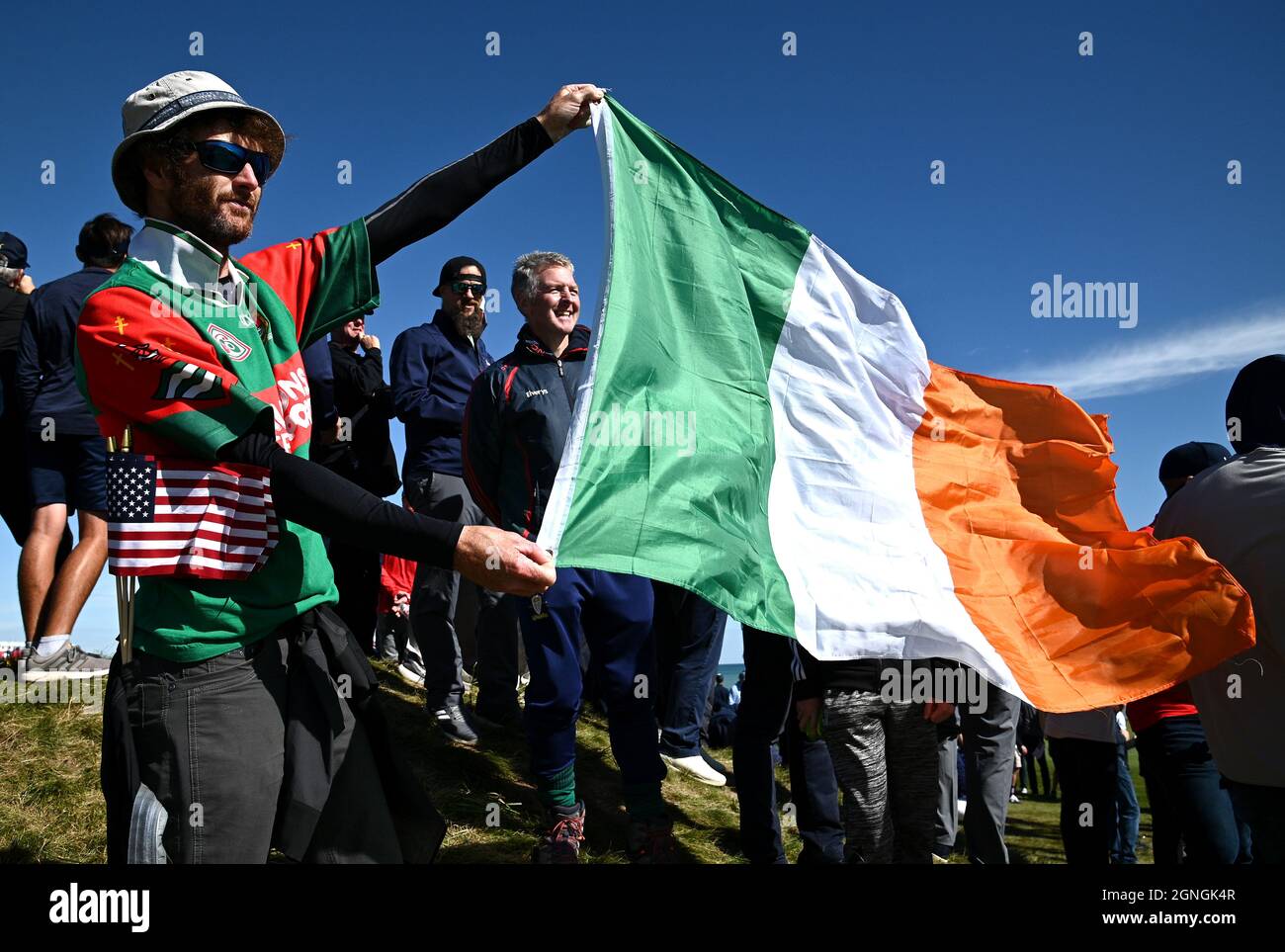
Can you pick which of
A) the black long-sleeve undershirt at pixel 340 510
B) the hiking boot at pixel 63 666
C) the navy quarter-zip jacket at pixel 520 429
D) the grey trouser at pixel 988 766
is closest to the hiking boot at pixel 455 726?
the navy quarter-zip jacket at pixel 520 429

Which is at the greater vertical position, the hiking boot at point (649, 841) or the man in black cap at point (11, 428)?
the man in black cap at point (11, 428)

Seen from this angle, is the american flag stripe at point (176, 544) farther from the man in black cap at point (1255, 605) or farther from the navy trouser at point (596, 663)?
the man in black cap at point (1255, 605)

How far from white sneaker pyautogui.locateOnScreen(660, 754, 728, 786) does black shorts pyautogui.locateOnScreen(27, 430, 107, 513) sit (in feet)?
12.3

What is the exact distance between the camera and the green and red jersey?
87.1 inches

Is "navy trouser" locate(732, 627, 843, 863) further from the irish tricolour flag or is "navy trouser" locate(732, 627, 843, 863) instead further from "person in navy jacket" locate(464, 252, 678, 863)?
the irish tricolour flag

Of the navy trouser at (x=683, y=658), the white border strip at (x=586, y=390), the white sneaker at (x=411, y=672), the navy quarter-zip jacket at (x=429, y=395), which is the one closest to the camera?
the white border strip at (x=586, y=390)

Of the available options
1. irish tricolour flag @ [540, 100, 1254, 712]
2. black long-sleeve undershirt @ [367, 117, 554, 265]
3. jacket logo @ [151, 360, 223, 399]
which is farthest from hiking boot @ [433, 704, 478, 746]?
jacket logo @ [151, 360, 223, 399]

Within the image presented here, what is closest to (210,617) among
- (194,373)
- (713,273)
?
(194,373)

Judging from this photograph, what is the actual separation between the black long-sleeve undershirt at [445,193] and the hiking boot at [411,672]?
509 centimetres

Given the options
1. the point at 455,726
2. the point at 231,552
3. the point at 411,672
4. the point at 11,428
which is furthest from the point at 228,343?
the point at 411,672

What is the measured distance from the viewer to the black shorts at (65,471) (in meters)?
5.36

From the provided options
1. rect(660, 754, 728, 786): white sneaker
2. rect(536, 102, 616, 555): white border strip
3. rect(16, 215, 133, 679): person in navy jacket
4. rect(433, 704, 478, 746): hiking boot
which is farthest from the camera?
rect(660, 754, 728, 786): white sneaker

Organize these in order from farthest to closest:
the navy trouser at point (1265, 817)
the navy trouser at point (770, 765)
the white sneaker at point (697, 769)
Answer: the white sneaker at point (697, 769), the navy trouser at point (770, 765), the navy trouser at point (1265, 817)

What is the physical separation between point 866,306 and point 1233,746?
Result: 2.12 meters
